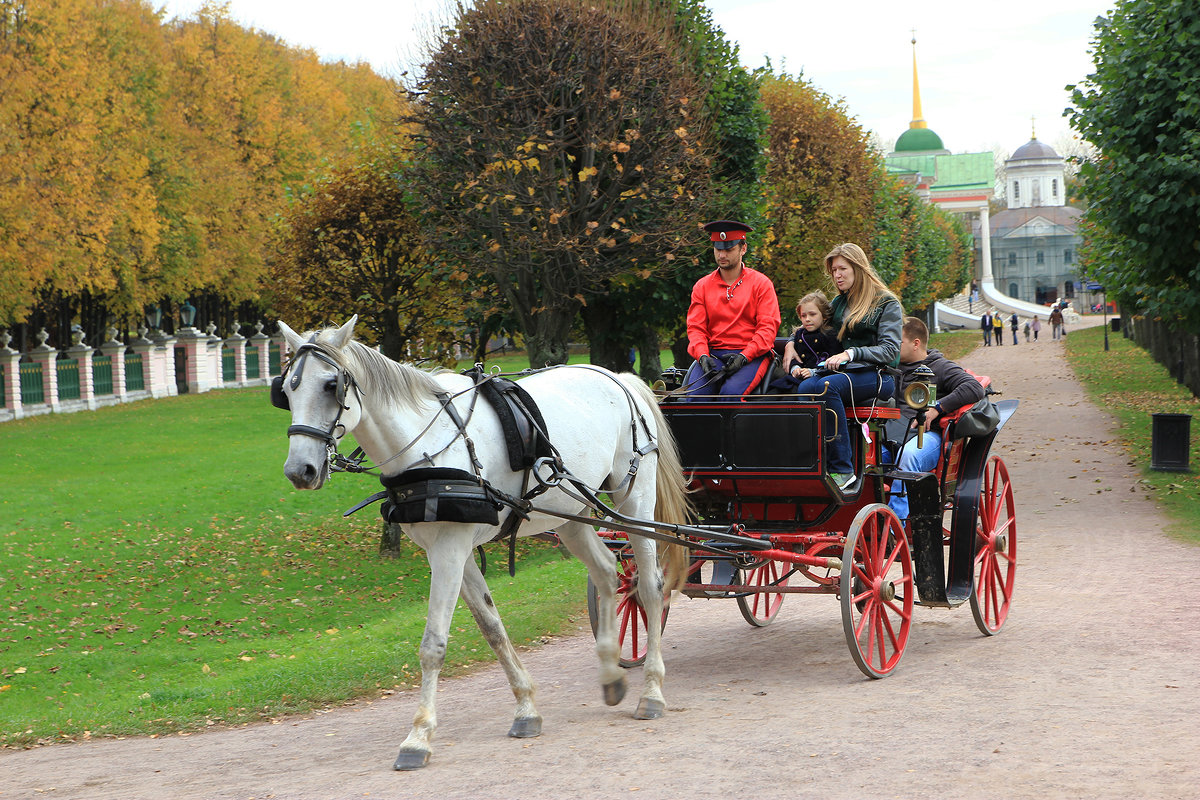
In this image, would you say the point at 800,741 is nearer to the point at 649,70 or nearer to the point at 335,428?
the point at 335,428

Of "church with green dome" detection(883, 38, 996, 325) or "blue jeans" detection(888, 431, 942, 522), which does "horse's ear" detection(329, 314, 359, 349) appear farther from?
"church with green dome" detection(883, 38, 996, 325)

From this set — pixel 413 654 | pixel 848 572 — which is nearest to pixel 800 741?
pixel 848 572

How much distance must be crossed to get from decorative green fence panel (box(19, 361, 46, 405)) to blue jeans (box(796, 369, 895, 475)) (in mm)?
31266

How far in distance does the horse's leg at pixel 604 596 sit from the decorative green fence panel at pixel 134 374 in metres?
35.4

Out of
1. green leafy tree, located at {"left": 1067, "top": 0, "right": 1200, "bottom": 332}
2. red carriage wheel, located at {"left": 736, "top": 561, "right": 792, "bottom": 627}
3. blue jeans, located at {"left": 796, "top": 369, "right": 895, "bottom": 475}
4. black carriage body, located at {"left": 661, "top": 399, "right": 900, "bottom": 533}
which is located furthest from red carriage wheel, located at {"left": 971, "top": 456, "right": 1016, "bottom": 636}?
green leafy tree, located at {"left": 1067, "top": 0, "right": 1200, "bottom": 332}

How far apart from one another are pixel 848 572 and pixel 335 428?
3.10 meters

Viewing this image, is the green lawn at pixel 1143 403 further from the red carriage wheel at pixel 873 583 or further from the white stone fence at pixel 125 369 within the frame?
the white stone fence at pixel 125 369

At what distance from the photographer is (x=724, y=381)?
7.72m

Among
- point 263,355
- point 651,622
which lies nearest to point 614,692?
point 651,622

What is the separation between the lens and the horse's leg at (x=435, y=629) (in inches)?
224

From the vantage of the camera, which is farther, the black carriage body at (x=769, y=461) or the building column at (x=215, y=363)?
the building column at (x=215, y=363)

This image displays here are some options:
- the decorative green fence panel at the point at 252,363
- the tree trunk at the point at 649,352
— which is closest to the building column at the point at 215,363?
the decorative green fence panel at the point at 252,363

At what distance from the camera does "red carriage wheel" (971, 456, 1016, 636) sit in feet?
27.0

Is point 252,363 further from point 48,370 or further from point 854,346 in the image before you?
point 854,346
